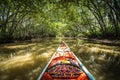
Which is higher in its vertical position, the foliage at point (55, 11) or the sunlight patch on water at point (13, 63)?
the foliage at point (55, 11)

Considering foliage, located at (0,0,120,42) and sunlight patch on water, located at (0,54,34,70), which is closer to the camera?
sunlight patch on water, located at (0,54,34,70)

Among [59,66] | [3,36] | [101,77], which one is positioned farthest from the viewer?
[3,36]

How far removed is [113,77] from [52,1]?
15.8 metres

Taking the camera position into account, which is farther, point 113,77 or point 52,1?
point 52,1

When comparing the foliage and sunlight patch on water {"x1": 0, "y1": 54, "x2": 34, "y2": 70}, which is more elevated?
the foliage

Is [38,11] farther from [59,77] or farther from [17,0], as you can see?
[59,77]

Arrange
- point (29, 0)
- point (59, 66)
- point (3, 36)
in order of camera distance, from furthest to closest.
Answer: point (3, 36)
point (29, 0)
point (59, 66)

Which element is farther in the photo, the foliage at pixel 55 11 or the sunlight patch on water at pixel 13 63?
the foliage at pixel 55 11

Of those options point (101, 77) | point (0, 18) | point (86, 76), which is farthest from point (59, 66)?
point (0, 18)

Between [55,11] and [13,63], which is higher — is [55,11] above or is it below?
above

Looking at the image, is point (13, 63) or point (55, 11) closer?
point (13, 63)

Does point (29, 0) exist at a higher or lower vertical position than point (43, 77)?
higher

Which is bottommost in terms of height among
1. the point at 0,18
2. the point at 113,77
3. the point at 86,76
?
the point at 113,77

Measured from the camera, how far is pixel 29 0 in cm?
2145
